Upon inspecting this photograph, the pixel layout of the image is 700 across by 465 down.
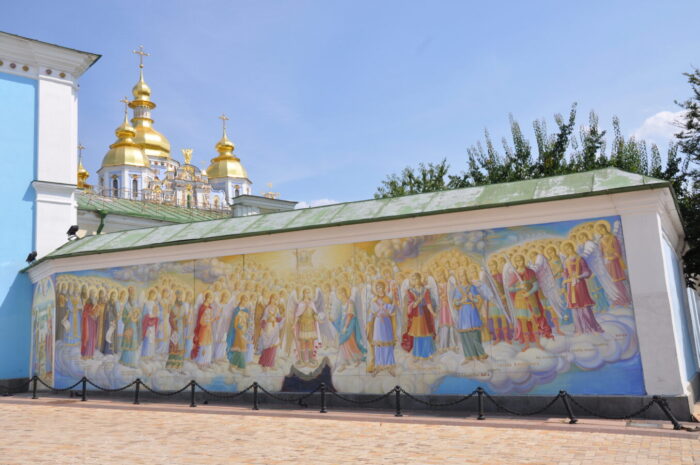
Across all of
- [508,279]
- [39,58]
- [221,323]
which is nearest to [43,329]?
[221,323]

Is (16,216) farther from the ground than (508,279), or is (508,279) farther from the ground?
(16,216)

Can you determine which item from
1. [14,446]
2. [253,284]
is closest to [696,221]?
[253,284]

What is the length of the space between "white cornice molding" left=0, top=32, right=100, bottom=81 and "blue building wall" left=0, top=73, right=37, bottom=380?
0.43 metres

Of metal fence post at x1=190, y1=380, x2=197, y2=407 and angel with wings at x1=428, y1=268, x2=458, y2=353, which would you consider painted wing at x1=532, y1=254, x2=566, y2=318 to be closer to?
angel with wings at x1=428, y1=268, x2=458, y2=353

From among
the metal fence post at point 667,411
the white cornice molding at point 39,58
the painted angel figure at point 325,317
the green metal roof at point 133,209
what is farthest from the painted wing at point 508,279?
the green metal roof at point 133,209

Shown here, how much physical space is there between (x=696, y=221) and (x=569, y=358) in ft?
35.8

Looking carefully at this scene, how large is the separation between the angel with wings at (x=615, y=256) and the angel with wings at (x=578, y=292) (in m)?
0.39

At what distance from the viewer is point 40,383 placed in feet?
58.5

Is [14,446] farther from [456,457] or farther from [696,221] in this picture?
[696,221]

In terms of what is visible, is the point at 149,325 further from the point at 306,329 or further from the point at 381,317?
the point at 381,317

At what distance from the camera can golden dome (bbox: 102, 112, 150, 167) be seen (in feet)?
218

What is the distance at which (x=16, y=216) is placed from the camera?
1930 centimetres

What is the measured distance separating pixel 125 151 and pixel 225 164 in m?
11.6

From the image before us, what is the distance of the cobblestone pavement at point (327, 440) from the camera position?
7.78 metres
